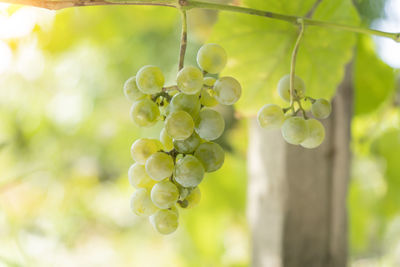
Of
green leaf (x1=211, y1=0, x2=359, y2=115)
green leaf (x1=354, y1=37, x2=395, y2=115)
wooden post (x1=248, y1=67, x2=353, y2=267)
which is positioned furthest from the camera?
green leaf (x1=354, y1=37, x2=395, y2=115)

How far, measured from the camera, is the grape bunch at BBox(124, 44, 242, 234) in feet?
0.73

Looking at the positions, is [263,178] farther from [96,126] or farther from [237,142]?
[96,126]

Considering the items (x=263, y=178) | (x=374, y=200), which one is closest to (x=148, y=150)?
(x=263, y=178)

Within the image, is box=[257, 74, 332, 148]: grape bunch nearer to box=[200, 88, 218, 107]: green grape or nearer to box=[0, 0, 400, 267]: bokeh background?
box=[200, 88, 218, 107]: green grape

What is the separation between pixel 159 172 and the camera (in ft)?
0.74

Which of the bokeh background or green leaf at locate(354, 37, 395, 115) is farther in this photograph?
the bokeh background

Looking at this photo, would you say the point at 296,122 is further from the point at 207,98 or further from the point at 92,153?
the point at 92,153

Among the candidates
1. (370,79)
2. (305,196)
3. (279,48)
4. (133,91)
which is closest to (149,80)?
(133,91)

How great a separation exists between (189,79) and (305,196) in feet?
0.96

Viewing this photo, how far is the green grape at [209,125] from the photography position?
0.23 metres

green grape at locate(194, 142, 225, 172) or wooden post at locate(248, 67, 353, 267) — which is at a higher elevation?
wooden post at locate(248, 67, 353, 267)

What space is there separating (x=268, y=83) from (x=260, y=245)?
0.24 meters

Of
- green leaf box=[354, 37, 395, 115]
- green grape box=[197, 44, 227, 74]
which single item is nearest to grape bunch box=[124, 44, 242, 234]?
green grape box=[197, 44, 227, 74]

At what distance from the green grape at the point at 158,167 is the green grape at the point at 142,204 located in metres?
0.03
